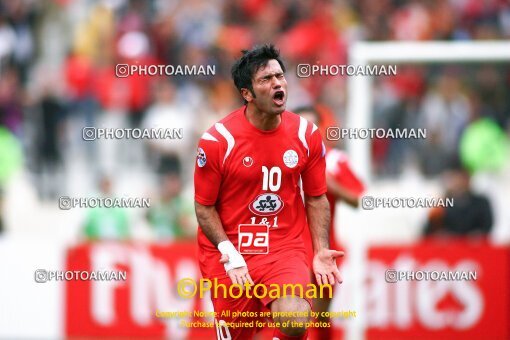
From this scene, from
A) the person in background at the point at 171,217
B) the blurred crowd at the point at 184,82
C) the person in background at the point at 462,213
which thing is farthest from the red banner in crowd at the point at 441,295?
the person in background at the point at 171,217

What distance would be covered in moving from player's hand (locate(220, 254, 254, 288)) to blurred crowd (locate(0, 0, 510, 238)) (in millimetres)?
6331

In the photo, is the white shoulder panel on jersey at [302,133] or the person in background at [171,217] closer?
the white shoulder panel on jersey at [302,133]

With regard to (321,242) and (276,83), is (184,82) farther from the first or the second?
(276,83)

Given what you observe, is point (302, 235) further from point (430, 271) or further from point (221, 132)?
point (430, 271)

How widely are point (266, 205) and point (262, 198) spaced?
0.22ft

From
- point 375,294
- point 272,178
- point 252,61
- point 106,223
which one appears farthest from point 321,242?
point 106,223

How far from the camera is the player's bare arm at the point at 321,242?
25.6 feet

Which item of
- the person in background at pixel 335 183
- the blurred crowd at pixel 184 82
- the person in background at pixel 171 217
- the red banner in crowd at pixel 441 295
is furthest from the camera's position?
the blurred crowd at pixel 184 82

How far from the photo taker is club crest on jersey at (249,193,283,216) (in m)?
7.92

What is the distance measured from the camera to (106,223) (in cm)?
1405

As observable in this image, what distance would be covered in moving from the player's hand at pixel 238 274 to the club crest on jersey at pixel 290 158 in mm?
772

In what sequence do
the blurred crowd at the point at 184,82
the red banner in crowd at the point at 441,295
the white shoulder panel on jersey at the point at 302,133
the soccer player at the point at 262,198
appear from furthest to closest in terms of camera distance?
the blurred crowd at the point at 184,82, the red banner in crowd at the point at 441,295, the white shoulder panel on jersey at the point at 302,133, the soccer player at the point at 262,198

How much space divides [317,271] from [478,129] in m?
8.02

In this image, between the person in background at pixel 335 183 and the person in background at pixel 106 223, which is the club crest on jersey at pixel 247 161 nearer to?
the person in background at pixel 335 183
